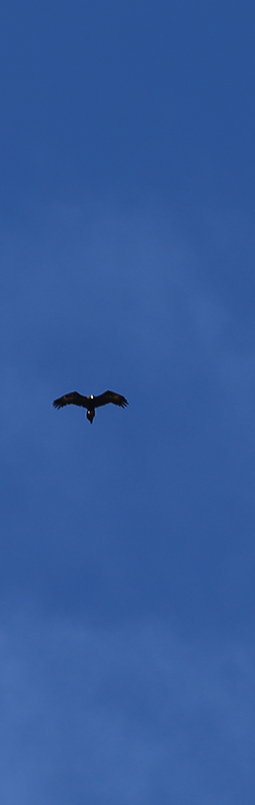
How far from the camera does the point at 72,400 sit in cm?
5528

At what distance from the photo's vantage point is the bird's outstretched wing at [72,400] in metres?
54.8

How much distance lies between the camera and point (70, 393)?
180 feet

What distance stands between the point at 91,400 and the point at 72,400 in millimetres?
1312

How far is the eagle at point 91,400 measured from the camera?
54719 millimetres

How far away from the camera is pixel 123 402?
55000 mm

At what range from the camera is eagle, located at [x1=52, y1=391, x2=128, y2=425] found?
54.7 meters

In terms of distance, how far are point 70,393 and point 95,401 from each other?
1.71m

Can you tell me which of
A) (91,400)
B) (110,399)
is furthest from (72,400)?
(110,399)

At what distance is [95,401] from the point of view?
5509 cm

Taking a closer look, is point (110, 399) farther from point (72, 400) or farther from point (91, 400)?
point (72, 400)

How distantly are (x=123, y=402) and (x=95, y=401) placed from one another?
71.9 inches

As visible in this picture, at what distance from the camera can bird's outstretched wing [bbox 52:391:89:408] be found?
54.8m

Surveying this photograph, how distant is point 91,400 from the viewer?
180ft

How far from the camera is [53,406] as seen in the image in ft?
184
